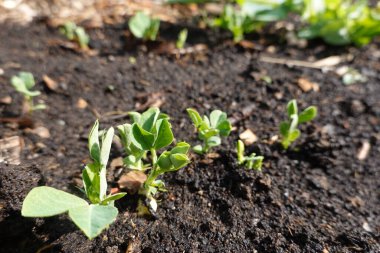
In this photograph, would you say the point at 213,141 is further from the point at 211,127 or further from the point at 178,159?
the point at 178,159

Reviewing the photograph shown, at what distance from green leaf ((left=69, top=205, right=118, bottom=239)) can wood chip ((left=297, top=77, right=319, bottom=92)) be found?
1.38 meters

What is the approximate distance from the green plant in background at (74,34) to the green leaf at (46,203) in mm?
1438

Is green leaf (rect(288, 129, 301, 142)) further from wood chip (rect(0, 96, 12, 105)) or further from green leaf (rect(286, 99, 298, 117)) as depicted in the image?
wood chip (rect(0, 96, 12, 105))

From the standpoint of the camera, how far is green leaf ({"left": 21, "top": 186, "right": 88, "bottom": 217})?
2.98 ft

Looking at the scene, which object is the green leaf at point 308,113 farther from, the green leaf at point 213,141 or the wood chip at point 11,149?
the wood chip at point 11,149

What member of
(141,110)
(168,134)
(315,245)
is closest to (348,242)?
(315,245)

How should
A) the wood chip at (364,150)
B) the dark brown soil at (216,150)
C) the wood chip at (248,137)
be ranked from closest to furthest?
the dark brown soil at (216,150) → the wood chip at (248,137) → the wood chip at (364,150)

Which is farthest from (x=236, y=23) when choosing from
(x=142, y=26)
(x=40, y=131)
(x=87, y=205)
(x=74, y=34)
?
(x=87, y=205)

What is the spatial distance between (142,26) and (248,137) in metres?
1.09

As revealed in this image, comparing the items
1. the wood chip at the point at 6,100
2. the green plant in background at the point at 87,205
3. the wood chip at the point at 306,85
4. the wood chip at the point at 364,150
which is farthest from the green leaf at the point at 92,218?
the wood chip at the point at 306,85

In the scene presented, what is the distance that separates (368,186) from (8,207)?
137cm

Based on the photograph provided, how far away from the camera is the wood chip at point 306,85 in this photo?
2.03m

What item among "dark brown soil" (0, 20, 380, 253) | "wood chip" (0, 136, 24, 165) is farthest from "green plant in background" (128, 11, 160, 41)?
"wood chip" (0, 136, 24, 165)

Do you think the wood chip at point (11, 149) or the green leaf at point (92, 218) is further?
the wood chip at point (11, 149)
